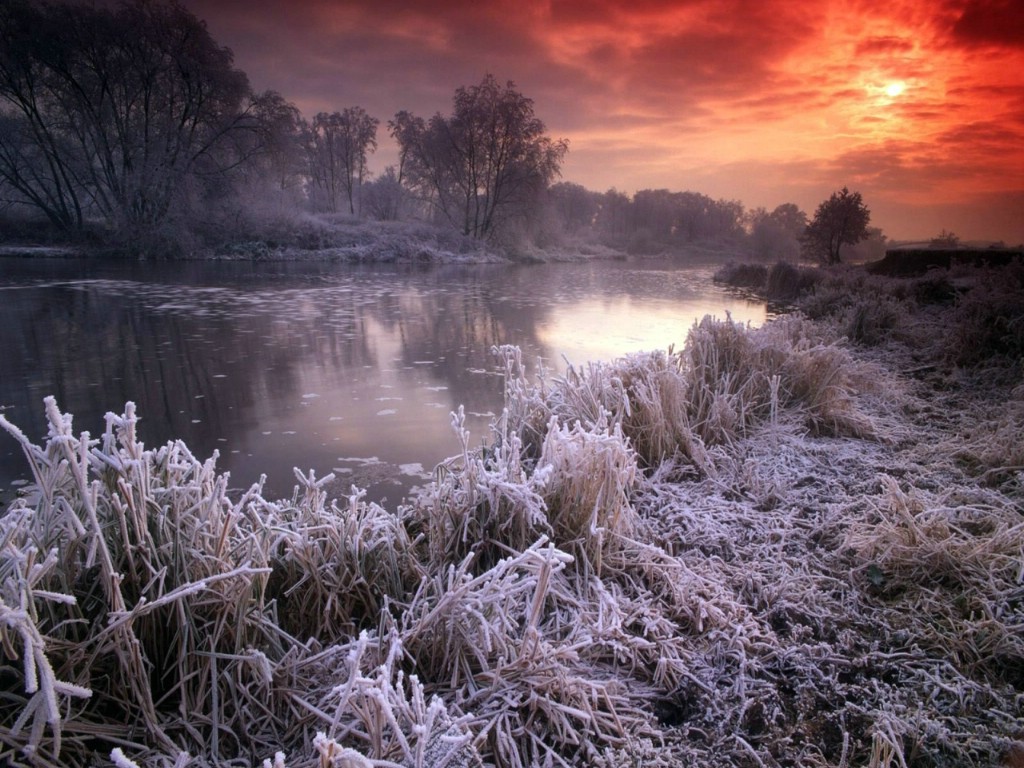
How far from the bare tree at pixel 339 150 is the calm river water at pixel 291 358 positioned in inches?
1480

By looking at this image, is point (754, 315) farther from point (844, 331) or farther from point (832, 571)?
point (832, 571)

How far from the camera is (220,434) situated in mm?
4316

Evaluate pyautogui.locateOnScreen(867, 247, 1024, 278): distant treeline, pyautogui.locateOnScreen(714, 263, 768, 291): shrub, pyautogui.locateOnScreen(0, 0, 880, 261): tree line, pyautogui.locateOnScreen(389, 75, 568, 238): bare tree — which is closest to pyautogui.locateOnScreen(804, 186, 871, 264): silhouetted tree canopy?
pyautogui.locateOnScreen(0, 0, 880, 261): tree line

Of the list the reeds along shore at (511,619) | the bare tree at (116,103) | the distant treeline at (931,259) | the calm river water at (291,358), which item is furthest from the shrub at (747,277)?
the bare tree at (116,103)

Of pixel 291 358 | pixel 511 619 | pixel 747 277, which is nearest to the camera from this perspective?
pixel 511 619

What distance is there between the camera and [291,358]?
7.03 metres

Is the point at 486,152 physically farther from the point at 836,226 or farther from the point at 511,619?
the point at 511,619

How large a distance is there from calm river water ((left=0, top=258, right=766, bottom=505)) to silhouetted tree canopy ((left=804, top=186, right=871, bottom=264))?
48.1ft

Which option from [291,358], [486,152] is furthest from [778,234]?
[291,358]

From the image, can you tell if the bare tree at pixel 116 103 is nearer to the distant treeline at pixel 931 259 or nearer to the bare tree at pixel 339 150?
the bare tree at pixel 339 150

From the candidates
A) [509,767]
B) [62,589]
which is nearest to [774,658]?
[509,767]

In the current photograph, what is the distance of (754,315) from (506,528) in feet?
39.9

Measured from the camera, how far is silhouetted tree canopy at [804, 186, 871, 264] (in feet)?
83.8

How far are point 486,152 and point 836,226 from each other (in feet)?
81.2
